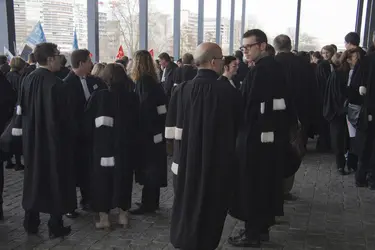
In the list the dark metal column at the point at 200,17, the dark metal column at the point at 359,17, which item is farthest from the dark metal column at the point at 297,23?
the dark metal column at the point at 200,17

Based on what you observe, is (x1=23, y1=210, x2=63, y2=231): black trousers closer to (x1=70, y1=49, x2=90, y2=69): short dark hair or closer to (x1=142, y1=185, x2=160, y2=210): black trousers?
(x1=142, y1=185, x2=160, y2=210): black trousers

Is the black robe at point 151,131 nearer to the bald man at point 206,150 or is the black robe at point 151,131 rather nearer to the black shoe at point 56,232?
the black shoe at point 56,232

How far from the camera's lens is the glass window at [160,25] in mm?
15414

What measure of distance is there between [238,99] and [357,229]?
A: 2.23 metres

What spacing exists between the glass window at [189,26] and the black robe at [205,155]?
600 inches

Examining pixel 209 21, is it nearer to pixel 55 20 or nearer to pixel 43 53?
pixel 55 20

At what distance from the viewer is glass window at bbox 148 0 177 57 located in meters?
15.4

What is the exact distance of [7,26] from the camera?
8.48 meters

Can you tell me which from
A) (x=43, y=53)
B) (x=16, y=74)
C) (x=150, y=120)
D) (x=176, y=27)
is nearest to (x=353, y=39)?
(x=150, y=120)

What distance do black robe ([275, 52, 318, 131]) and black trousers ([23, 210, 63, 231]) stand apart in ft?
11.5

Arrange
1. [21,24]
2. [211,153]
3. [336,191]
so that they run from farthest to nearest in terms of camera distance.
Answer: [21,24]
[336,191]
[211,153]

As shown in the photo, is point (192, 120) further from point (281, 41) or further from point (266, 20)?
point (266, 20)

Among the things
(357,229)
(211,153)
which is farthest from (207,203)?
(357,229)

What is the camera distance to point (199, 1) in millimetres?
17797
